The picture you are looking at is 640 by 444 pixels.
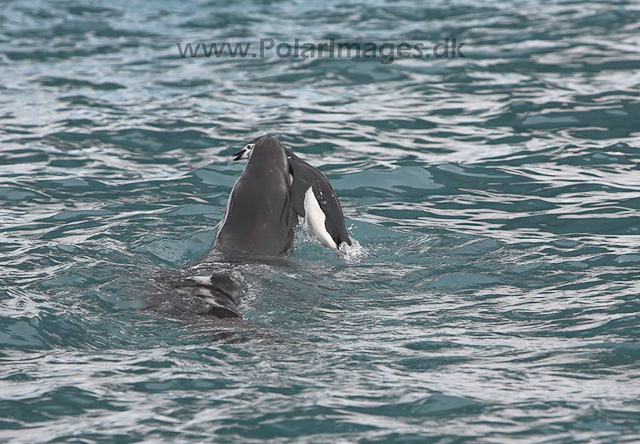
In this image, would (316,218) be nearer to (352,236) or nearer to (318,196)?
(318,196)

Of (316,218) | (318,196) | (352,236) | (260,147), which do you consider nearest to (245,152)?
(260,147)

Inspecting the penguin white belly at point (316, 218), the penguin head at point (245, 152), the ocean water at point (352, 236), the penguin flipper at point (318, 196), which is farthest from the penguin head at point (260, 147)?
the ocean water at point (352, 236)

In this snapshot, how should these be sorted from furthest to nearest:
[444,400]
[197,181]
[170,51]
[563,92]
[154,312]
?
[170,51] → [563,92] → [197,181] → [154,312] → [444,400]

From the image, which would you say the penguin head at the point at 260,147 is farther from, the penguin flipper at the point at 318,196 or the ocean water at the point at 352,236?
the ocean water at the point at 352,236

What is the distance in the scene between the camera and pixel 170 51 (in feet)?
58.2

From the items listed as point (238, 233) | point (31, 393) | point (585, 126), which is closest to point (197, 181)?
point (238, 233)

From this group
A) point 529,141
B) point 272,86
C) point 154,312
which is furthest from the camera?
point 272,86

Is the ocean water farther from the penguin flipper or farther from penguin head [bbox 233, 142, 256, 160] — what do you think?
penguin head [bbox 233, 142, 256, 160]

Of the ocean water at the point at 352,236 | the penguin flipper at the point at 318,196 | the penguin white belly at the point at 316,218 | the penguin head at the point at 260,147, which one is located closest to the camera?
the ocean water at the point at 352,236

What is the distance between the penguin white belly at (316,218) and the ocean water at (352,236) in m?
0.12

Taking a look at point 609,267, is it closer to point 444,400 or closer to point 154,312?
point 444,400

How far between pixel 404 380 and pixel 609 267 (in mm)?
2817

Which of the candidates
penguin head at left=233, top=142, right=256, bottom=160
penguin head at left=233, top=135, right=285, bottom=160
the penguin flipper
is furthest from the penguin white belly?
penguin head at left=233, top=142, right=256, bottom=160

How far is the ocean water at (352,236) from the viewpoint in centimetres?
542
